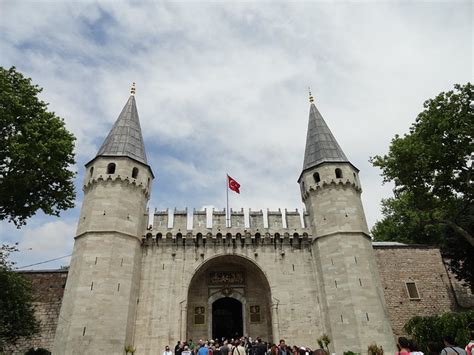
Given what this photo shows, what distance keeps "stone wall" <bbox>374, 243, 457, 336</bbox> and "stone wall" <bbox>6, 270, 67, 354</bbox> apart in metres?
19.9

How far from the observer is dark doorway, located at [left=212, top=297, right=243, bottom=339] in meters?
20.4

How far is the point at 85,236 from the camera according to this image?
58.5ft

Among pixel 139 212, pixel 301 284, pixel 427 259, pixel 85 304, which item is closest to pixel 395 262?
pixel 427 259

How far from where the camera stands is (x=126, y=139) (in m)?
21.6

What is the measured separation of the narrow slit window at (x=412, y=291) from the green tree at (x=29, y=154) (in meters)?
20.6

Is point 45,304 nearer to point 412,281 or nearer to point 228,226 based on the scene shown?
point 228,226

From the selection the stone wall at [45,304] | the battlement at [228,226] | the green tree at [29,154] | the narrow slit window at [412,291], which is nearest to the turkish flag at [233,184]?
the battlement at [228,226]

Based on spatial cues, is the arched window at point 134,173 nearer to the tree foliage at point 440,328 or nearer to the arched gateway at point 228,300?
the arched gateway at point 228,300

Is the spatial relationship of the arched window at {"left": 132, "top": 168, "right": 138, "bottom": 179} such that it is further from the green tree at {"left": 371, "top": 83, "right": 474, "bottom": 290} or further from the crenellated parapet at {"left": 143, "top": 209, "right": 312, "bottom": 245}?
the green tree at {"left": 371, "top": 83, "right": 474, "bottom": 290}

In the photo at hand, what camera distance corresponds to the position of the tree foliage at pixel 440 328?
14771 mm

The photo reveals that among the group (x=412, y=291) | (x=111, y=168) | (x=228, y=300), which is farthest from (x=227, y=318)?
(x=412, y=291)


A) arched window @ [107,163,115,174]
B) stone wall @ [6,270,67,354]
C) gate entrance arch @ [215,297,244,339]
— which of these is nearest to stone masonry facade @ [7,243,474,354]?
stone wall @ [6,270,67,354]

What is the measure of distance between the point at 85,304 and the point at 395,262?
60.8ft

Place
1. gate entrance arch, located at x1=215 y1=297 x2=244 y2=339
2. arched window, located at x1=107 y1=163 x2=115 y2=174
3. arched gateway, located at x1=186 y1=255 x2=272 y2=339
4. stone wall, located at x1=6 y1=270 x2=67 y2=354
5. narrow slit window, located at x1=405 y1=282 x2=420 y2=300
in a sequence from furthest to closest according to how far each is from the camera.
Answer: narrow slit window, located at x1=405 y1=282 x2=420 y2=300
gate entrance arch, located at x1=215 y1=297 x2=244 y2=339
arched window, located at x1=107 y1=163 x2=115 y2=174
arched gateway, located at x1=186 y1=255 x2=272 y2=339
stone wall, located at x1=6 y1=270 x2=67 y2=354
